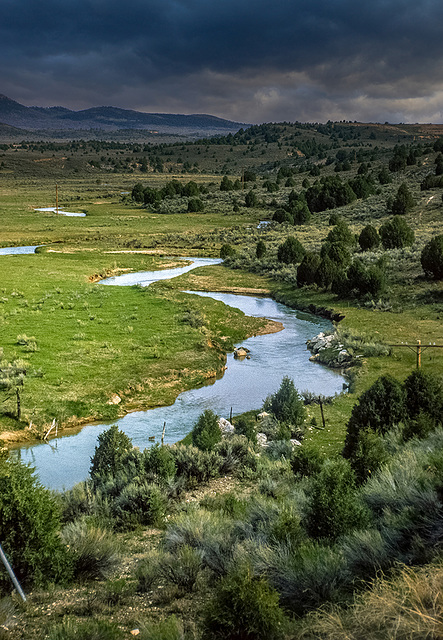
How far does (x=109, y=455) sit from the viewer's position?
42.8 ft

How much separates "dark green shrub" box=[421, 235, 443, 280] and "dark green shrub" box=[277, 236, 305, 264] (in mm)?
13949

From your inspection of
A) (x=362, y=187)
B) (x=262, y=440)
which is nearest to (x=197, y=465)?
(x=262, y=440)

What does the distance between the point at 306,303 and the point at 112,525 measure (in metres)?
28.9

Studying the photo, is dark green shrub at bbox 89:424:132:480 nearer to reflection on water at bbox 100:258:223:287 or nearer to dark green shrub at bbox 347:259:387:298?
dark green shrub at bbox 347:259:387:298

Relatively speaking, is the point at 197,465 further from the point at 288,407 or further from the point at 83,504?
the point at 288,407

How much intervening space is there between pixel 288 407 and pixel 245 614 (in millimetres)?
12416

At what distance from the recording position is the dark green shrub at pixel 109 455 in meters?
12.8

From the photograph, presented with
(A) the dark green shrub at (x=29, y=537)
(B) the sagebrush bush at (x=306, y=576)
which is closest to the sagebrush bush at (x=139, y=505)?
(A) the dark green shrub at (x=29, y=537)

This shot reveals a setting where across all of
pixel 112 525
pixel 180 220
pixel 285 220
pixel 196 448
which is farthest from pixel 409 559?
pixel 180 220

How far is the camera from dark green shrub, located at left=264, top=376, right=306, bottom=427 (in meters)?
17.7

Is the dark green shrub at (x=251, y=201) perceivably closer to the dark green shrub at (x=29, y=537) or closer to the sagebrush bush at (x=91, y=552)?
the sagebrush bush at (x=91, y=552)

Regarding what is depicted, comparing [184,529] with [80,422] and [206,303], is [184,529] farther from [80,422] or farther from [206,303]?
[206,303]

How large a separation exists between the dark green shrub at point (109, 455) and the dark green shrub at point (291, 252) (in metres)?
36.5

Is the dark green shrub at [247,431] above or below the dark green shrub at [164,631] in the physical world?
below
